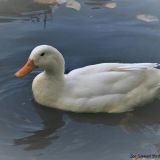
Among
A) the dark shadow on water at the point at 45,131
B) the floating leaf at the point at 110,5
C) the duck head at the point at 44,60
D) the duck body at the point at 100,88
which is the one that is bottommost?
the dark shadow on water at the point at 45,131

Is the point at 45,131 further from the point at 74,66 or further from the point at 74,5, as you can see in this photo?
the point at 74,5

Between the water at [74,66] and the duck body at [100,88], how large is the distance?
0.11 m

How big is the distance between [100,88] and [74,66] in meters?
0.97

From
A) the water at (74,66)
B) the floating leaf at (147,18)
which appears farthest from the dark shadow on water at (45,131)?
the floating leaf at (147,18)

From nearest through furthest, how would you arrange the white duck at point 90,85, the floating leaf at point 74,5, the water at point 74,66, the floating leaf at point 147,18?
the water at point 74,66, the white duck at point 90,85, the floating leaf at point 147,18, the floating leaf at point 74,5

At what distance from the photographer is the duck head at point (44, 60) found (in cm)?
553

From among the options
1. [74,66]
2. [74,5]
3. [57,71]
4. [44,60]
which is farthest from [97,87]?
[74,5]

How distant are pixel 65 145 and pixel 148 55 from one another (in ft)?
7.00

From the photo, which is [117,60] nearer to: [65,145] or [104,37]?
[104,37]

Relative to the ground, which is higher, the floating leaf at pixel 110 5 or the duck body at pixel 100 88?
the floating leaf at pixel 110 5

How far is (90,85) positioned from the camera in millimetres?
5594

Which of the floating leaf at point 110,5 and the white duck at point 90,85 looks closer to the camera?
the white duck at point 90,85

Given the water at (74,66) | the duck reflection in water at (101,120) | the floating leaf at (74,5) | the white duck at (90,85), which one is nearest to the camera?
the water at (74,66)

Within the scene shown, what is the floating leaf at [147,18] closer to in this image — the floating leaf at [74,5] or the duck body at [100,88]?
the floating leaf at [74,5]
